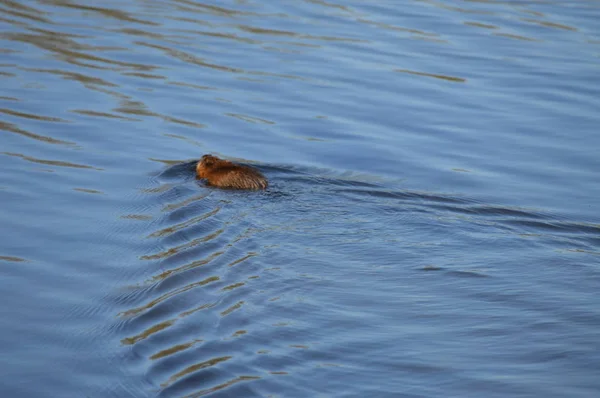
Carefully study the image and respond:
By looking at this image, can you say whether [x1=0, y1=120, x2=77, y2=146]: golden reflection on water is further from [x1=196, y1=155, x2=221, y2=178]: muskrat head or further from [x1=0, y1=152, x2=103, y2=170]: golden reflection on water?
[x1=196, y1=155, x2=221, y2=178]: muskrat head

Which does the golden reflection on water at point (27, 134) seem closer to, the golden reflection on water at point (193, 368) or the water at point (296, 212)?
the water at point (296, 212)

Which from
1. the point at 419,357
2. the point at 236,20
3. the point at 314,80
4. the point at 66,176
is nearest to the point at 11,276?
the point at 66,176

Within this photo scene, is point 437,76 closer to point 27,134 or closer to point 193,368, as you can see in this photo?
point 27,134

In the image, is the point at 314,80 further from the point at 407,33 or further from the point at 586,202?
the point at 586,202

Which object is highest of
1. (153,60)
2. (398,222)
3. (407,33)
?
(407,33)

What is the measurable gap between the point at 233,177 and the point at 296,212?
0.76 meters

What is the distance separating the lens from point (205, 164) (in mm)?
8961

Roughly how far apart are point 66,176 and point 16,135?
1.37 m

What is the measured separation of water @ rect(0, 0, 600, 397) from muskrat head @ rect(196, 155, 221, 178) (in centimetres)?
16

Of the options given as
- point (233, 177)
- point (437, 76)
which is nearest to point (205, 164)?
point (233, 177)

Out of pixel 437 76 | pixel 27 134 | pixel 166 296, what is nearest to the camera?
pixel 166 296

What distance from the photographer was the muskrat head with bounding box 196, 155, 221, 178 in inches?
350

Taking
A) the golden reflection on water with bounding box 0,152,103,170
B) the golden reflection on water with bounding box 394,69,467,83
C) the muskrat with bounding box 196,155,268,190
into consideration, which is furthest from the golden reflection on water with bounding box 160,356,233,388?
the golden reflection on water with bounding box 394,69,467,83

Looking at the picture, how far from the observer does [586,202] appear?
29.8 feet
